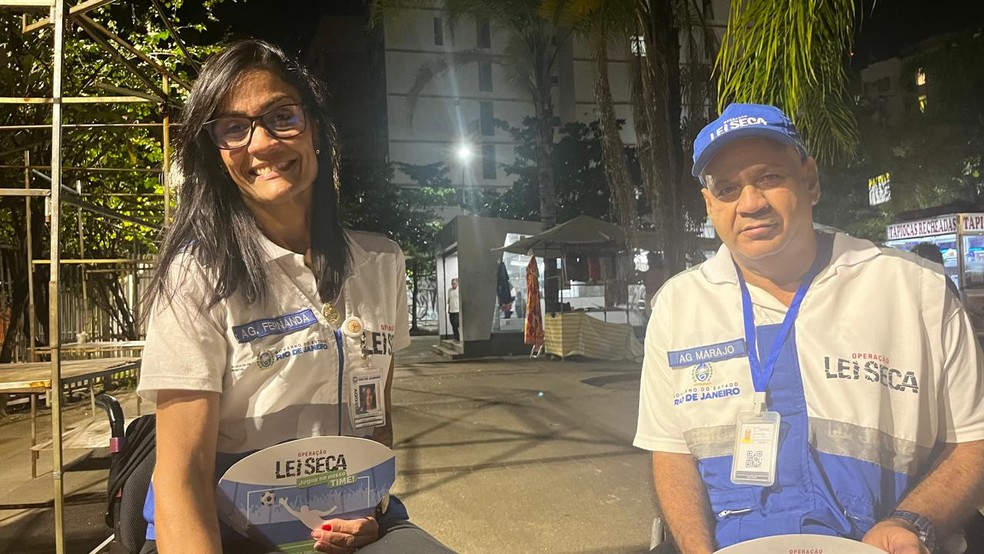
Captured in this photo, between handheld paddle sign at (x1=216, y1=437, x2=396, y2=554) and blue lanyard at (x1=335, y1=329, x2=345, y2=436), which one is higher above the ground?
blue lanyard at (x1=335, y1=329, x2=345, y2=436)

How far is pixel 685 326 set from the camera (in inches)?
72.9

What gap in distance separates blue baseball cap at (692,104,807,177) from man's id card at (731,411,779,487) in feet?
2.18

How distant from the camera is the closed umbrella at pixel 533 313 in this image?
13.9m

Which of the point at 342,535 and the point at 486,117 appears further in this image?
the point at 486,117

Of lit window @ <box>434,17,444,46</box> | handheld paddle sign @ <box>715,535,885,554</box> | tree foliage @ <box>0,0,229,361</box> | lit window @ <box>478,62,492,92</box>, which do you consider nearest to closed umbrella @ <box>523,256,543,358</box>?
tree foliage @ <box>0,0,229,361</box>

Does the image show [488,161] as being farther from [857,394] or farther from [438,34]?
[857,394]

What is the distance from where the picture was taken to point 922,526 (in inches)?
61.4

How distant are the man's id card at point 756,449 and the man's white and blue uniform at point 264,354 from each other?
2.90ft

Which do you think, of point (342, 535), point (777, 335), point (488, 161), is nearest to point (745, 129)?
point (777, 335)

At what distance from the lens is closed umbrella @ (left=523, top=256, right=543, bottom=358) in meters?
13.9

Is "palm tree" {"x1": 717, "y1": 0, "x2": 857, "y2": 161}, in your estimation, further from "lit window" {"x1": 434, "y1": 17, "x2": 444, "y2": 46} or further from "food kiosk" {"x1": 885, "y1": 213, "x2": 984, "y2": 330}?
"lit window" {"x1": 434, "y1": 17, "x2": 444, "y2": 46}

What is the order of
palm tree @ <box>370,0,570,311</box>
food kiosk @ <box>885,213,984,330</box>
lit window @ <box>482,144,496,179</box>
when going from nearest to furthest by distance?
food kiosk @ <box>885,213,984,330</box> < palm tree @ <box>370,0,570,311</box> < lit window @ <box>482,144,496,179</box>

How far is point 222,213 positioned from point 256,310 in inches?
11.2

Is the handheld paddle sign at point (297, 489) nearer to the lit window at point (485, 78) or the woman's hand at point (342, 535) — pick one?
the woman's hand at point (342, 535)
